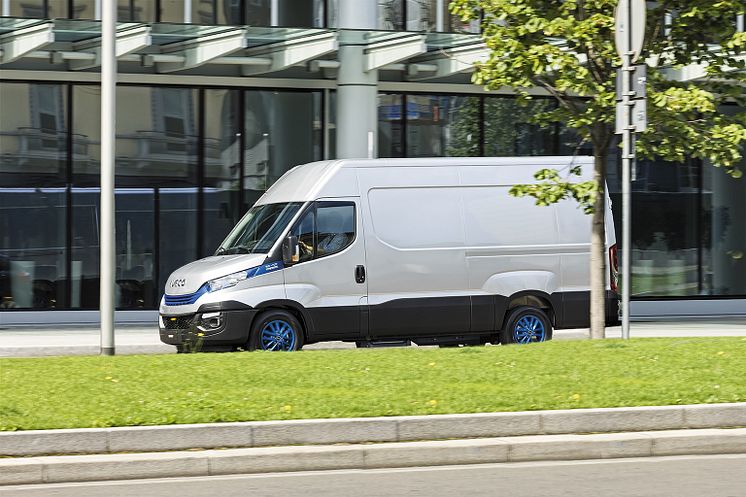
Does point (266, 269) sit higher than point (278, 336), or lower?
higher

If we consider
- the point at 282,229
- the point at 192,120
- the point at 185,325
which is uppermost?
the point at 192,120

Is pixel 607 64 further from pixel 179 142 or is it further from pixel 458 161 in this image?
pixel 179 142

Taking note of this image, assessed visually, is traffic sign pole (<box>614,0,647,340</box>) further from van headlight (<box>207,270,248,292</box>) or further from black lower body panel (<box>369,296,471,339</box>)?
van headlight (<box>207,270,248,292</box>)

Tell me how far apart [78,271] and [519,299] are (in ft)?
29.0

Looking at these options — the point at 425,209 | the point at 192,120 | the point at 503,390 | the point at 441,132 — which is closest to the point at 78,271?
the point at 192,120

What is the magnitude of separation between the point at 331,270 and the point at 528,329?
266 cm

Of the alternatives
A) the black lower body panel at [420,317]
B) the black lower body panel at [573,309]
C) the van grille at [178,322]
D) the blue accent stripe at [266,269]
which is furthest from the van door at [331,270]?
the black lower body panel at [573,309]

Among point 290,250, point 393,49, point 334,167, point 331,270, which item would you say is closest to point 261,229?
point 290,250

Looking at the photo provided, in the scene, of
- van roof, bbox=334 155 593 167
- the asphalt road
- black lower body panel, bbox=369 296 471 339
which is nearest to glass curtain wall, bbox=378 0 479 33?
van roof, bbox=334 155 593 167

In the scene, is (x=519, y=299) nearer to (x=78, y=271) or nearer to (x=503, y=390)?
(x=503, y=390)

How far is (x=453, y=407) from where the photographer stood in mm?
10172

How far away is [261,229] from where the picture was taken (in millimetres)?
16016

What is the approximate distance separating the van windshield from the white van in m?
0.02

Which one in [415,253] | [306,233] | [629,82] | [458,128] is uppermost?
[629,82]
